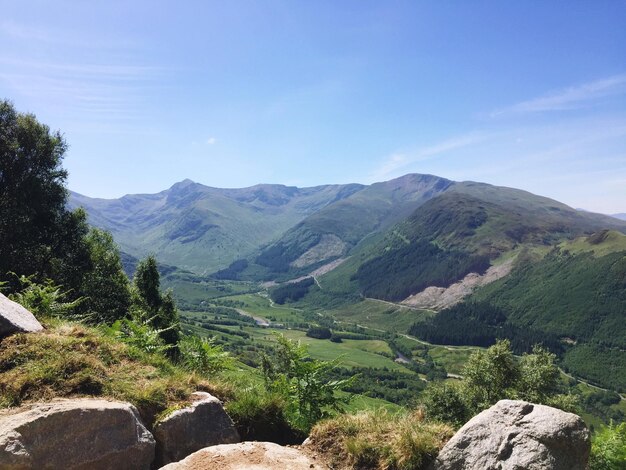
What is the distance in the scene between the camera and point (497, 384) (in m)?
47.7

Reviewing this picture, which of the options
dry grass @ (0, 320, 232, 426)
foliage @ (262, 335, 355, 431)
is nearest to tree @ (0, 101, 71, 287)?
dry grass @ (0, 320, 232, 426)

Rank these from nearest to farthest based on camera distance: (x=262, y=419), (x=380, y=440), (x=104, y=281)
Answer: (x=380, y=440) → (x=262, y=419) → (x=104, y=281)

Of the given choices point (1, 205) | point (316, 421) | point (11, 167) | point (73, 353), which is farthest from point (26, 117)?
point (316, 421)

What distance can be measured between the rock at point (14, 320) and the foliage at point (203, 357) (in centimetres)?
485

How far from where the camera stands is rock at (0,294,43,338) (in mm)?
11328

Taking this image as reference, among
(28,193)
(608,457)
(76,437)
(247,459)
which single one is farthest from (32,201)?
(608,457)

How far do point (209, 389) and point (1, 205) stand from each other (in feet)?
95.4

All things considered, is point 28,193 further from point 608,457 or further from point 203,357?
point 608,457

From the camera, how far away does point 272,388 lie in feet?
44.6

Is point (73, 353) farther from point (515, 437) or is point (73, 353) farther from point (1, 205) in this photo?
point (1, 205)

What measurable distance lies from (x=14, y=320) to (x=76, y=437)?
495cm

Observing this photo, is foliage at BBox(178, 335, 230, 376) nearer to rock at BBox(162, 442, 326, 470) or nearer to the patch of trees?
rock at BBox(162, 442, 326, 470)

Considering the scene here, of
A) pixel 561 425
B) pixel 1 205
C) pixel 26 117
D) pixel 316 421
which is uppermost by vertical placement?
pixel 26 117

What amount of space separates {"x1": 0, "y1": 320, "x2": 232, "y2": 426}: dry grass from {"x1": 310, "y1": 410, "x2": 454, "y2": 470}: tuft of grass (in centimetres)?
361
